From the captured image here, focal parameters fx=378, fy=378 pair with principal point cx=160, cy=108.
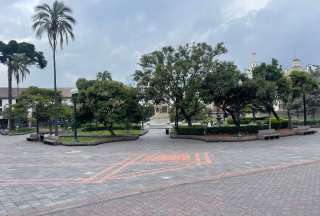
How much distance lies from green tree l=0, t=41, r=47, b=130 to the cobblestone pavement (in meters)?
45.8

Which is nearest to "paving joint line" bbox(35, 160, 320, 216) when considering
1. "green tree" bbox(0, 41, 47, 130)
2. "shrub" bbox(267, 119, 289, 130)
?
"shrub" bbox(267, 119, 289, 130)

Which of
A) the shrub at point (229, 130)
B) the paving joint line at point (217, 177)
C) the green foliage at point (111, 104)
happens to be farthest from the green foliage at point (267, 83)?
the paving joint line at point (217, 177)

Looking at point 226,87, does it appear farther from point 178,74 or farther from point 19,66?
point 19,66

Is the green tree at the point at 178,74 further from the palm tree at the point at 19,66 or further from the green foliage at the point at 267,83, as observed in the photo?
the palm tree at the point at 19,66

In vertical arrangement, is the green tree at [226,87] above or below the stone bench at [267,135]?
above

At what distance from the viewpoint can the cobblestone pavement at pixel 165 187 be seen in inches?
306

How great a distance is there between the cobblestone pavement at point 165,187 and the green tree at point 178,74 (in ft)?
48.0

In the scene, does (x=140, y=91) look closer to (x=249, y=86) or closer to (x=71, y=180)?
(x=249, y=86)

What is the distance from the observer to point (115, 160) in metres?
16.5

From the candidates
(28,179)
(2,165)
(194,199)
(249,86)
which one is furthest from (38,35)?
(194,199)

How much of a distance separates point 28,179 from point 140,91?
19822 millimetres

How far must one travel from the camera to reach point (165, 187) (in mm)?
9953

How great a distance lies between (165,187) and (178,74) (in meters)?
20.8

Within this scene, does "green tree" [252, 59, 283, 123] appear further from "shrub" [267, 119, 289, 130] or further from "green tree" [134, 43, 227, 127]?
"green tree" [134, 43, 227, 127]
